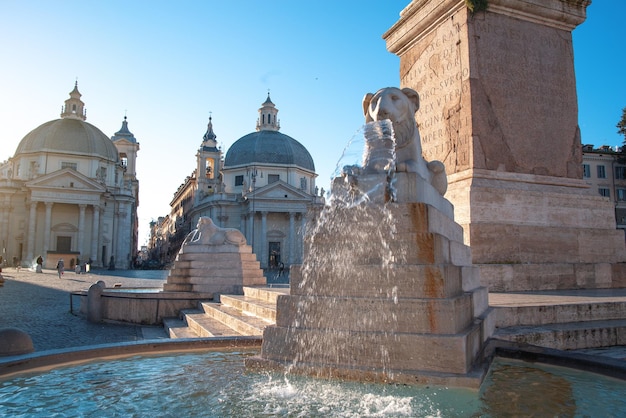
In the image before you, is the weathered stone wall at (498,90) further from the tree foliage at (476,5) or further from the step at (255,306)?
the step at (255,306)

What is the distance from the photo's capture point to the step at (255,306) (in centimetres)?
669

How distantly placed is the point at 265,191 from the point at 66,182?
75.7ft

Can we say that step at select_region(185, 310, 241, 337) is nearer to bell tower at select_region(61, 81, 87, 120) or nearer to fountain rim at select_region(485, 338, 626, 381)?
fountain rim at select_region(485, 338, 626, 381)

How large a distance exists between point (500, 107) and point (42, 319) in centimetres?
1062

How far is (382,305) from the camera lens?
363 cm

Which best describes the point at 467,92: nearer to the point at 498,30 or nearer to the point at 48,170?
the point at 498,30

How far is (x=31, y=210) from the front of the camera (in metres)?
52.7

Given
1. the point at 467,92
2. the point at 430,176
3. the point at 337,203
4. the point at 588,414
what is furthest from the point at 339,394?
the point at 467,92

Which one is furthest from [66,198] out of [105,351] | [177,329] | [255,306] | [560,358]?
[560,358]

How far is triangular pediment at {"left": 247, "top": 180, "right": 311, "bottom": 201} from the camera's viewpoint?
2312 inches

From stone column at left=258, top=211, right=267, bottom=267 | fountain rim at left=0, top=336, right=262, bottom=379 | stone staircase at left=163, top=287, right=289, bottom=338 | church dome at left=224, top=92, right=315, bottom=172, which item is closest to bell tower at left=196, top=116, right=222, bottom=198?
church dome at left=224, top=92, right=315, bottom=172

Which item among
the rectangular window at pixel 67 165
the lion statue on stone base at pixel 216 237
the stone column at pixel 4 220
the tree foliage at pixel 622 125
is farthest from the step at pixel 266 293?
the rectangular window at pixel 67 165

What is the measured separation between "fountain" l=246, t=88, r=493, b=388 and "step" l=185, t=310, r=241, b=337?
2858 mm

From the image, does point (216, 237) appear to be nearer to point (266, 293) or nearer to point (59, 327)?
point (59, 327)
